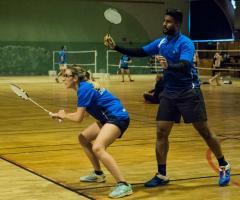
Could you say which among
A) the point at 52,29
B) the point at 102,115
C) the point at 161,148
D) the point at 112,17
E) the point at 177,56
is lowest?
the point at 161,148

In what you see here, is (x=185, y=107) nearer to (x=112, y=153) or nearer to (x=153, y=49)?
(x=153, y=49)

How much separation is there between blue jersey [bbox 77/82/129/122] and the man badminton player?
0.56m

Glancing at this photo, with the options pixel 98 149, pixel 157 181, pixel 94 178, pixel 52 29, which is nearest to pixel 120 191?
pixel 98 149

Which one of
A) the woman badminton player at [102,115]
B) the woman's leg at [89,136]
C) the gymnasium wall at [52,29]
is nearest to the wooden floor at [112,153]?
the woman badminton player at [102,115]

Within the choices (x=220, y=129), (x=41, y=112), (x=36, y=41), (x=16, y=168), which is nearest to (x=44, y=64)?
(x=36, y=41)

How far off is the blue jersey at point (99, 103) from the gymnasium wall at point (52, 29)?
34.8 m

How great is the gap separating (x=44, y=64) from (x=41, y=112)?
1052 inches

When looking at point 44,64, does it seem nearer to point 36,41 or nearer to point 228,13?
point 36,41

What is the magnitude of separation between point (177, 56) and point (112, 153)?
2.91m

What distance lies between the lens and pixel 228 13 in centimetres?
4094

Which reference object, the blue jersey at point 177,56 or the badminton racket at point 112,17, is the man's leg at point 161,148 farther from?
the badminton racket at point 112,17

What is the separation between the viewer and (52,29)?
41.6 m

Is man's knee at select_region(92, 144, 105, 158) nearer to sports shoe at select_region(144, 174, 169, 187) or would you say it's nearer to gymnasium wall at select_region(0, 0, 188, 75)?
sports shoe at select_region(144, 174, 169, 187)

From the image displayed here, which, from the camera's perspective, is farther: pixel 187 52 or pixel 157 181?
pixel 157 181
